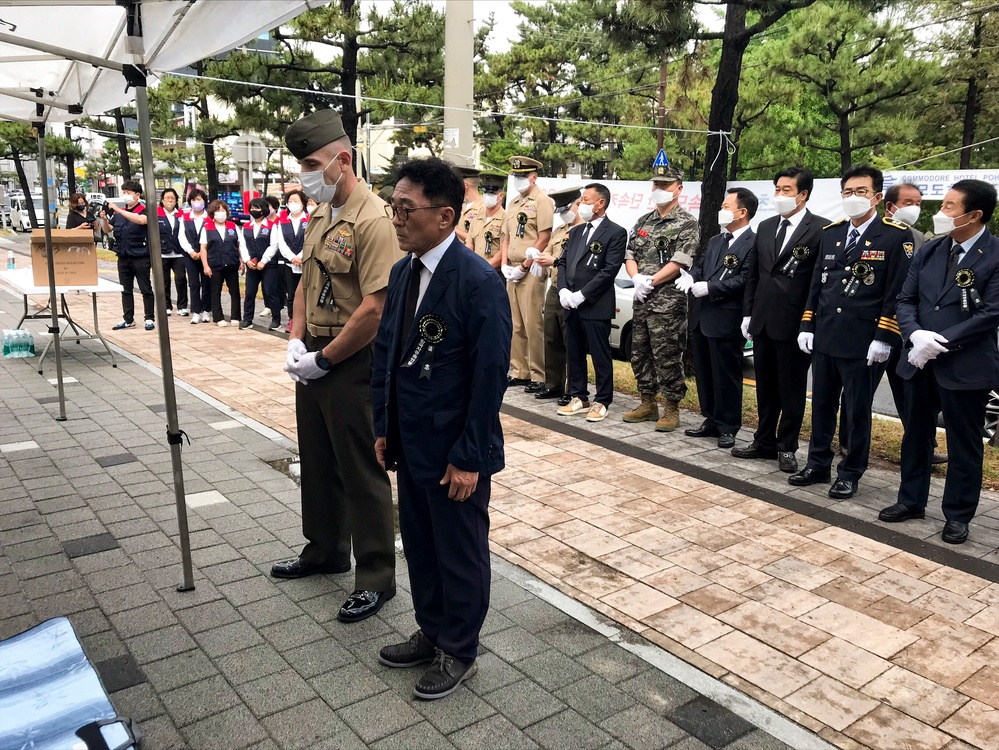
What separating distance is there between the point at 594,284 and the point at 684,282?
0.80 meters

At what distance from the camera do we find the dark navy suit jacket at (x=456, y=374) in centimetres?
284

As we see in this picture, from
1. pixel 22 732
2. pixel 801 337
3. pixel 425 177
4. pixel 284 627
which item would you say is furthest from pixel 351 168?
pixel 801 337

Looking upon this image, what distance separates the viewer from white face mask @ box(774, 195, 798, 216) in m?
5.77

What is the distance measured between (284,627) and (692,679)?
171 centimetres

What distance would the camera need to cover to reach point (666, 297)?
6.87 metres

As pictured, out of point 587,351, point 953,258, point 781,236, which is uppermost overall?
point 781,236

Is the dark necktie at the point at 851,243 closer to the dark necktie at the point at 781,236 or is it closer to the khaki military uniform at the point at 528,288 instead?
the dark necktie at the point at 781,236

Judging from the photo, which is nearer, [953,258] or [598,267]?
[953,258]

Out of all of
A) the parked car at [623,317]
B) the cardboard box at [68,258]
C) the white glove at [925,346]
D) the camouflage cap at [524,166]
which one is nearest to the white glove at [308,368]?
the white glove at [925,346]

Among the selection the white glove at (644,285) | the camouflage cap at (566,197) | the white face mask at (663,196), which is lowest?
the white glove at (644,285)

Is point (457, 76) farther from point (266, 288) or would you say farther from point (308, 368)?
point (308, 368)

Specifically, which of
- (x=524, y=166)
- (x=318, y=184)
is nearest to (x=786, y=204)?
(x=524, y=166)

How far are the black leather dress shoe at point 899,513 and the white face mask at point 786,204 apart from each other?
7.13ft

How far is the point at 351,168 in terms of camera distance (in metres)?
3.57
